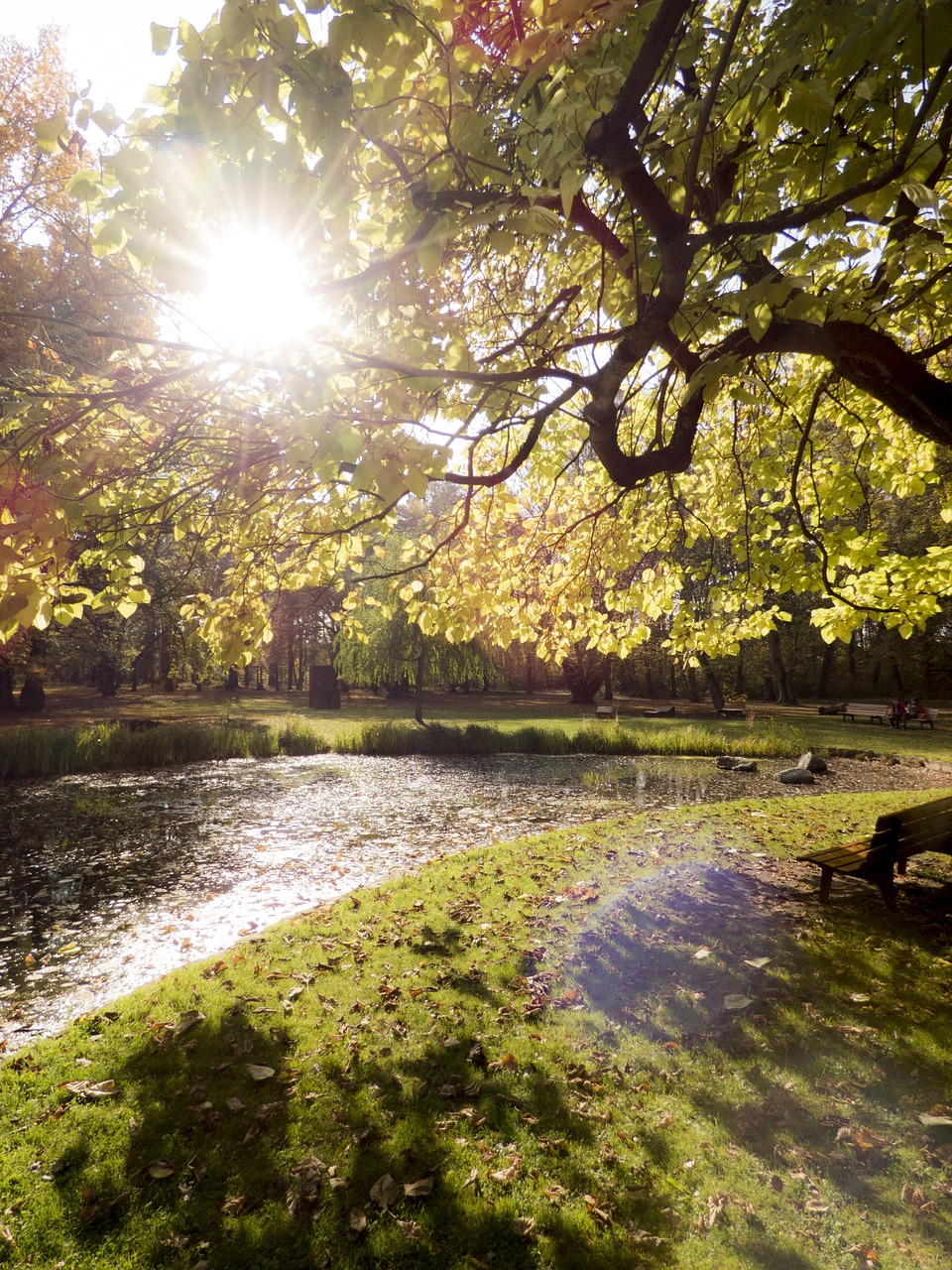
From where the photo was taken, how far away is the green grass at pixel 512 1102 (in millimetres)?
2643

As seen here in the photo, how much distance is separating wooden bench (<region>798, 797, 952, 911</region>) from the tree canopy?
204 cm

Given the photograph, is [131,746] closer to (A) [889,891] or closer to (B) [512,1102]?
(B) [512,1102]

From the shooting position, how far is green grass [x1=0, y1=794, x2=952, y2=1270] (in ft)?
8.67

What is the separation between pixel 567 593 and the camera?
25.2 ft

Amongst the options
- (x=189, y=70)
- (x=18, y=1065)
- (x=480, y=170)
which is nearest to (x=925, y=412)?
(x=480, y=170)

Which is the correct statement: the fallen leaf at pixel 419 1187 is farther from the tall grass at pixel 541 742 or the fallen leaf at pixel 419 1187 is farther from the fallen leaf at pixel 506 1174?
the tall grass at pixel 541 742

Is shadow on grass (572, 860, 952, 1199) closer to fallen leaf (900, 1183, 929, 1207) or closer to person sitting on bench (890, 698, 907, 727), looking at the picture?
fallen leaf (900, 1183, 929, 1207)

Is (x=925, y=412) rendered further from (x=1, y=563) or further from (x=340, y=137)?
(x=1, y=563)

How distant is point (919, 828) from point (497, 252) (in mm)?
6260

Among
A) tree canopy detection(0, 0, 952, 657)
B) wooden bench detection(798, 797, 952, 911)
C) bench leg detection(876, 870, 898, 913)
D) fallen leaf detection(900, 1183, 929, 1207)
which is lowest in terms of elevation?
fallen leaf detection(900, 1183, 929, 1207)

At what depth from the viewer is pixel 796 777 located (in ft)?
46.5

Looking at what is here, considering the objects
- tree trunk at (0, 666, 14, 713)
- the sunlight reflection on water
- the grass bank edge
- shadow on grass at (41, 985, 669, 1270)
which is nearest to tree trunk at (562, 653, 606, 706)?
the grass bank edge

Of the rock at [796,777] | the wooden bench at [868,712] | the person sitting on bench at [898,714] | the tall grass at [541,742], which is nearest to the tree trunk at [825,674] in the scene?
the wooden bench at [868,712]

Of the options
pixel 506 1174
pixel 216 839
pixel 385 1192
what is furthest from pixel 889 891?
pixel 216 839
